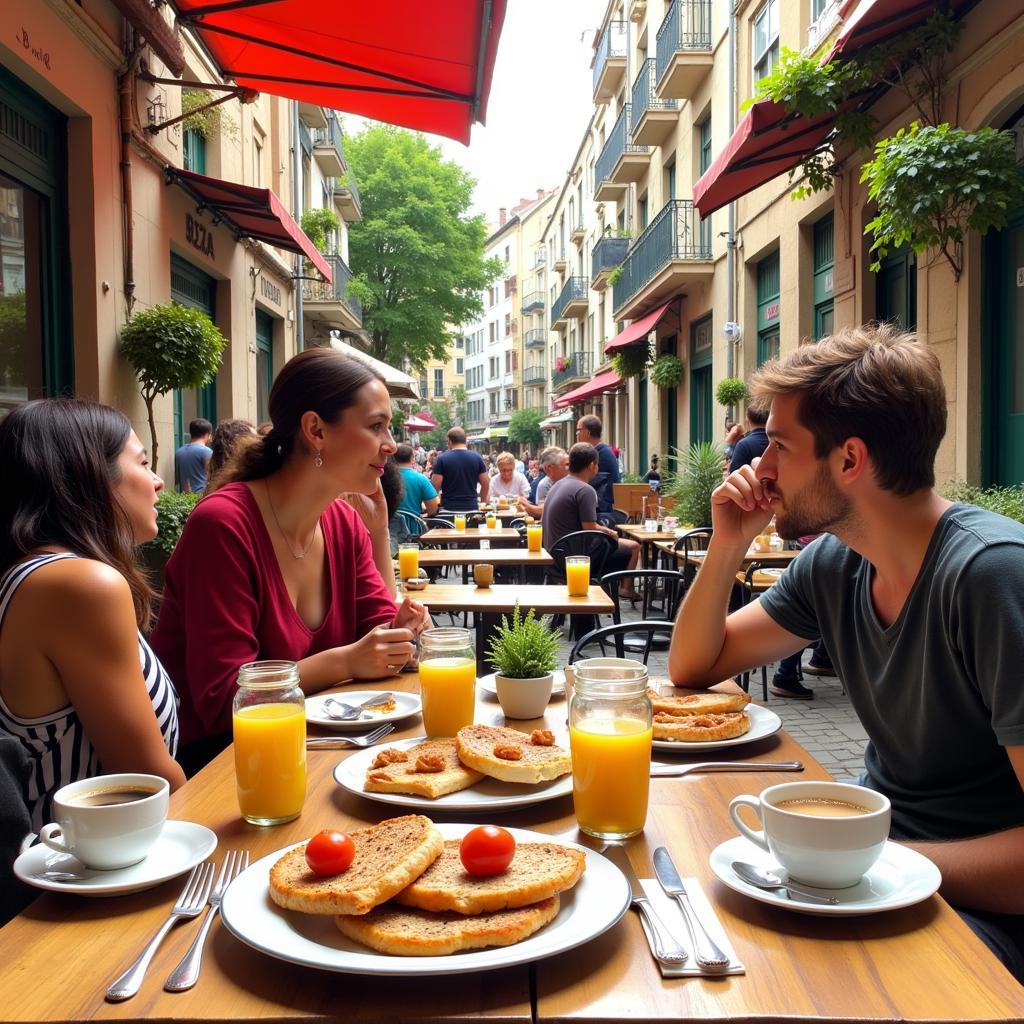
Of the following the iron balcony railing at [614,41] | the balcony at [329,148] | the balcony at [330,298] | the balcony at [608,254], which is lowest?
the balcony at [330,298]

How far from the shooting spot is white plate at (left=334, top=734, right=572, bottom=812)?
1546mm

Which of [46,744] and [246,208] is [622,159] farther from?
[46,744]

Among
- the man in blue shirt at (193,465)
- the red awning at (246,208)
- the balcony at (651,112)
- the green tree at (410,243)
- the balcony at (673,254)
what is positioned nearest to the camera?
the man in blue shirt at (193,465)

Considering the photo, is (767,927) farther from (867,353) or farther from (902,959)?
(867,353)

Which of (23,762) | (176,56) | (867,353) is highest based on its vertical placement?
(176,56)

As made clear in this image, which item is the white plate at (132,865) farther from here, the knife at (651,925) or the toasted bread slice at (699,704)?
the toasted bread slice at (699,704)

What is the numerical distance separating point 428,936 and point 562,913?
0.61 feet

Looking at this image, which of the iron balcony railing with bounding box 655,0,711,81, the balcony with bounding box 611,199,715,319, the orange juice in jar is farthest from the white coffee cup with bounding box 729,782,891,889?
the iron balcony railing with bounding box 655,0,711,81

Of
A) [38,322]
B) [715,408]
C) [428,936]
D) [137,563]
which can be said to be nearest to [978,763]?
[428,936]

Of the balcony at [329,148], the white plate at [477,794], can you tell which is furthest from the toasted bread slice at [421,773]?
the balcony at [329,148]

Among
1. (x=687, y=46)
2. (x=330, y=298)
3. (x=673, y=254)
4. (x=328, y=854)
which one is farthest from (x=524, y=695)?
(x=330, y=298)

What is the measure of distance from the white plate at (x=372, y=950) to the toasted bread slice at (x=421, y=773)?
0.33 m

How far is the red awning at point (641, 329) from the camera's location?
1727cm

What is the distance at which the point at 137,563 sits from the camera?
2225 mm
